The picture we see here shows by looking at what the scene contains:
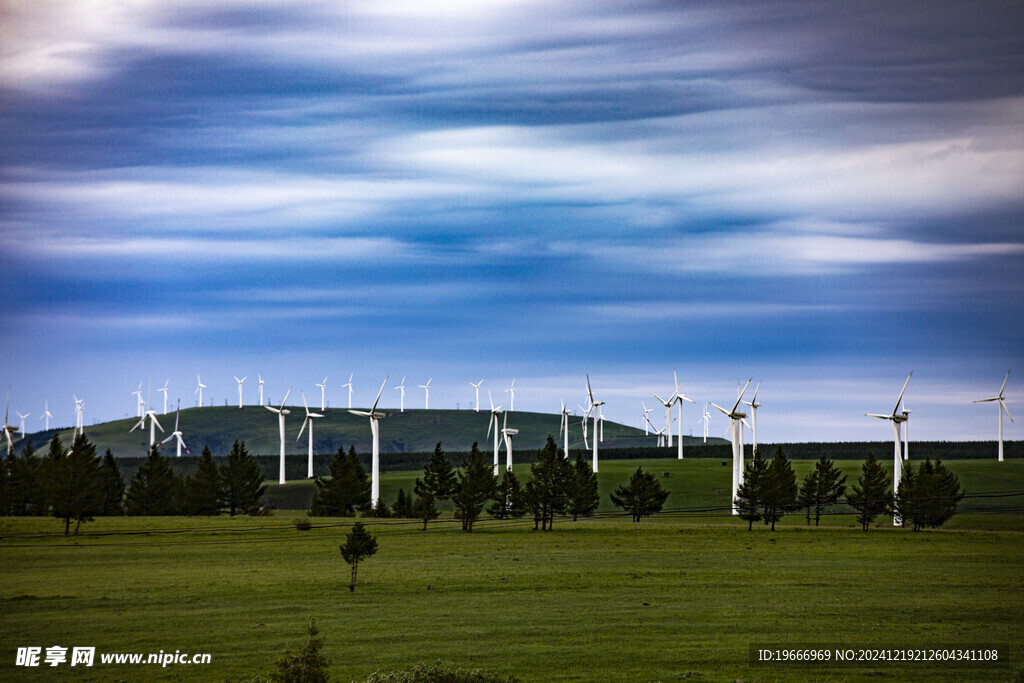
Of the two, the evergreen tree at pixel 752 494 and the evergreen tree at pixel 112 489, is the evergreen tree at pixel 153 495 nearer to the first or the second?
the evergreen tree at pixel 112 489

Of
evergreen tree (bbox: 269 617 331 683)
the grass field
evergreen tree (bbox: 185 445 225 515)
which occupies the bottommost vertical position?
the grass field

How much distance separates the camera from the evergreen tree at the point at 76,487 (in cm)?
11975

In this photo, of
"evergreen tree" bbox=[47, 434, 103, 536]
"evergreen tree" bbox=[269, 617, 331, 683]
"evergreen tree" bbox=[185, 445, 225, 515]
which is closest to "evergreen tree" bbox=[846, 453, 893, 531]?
"evergreen tree" bbox=[185, 445, 225, 515]

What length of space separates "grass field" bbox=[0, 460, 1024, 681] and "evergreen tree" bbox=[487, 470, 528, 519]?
80.9ft

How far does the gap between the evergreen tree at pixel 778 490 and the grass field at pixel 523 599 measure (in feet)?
58.7

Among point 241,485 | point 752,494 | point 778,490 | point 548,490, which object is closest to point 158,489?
point 241,485

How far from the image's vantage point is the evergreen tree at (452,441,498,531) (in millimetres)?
131000

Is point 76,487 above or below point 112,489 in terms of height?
above

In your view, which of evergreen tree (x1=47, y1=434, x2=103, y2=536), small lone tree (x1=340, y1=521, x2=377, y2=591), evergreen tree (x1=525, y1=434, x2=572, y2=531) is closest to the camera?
small lone tree (x1=340, y1=521, x2=377, y2=591)

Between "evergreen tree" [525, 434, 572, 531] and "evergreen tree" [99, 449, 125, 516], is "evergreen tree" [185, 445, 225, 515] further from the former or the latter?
"evergreen tree" [525, 434, 572, 531]

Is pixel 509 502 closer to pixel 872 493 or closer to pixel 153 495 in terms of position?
pixel 872 493

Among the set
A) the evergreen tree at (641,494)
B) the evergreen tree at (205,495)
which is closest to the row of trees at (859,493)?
the evergreen tree at (641,494)

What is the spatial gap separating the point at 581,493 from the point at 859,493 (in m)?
38.4

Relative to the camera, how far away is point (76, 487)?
12038cm
